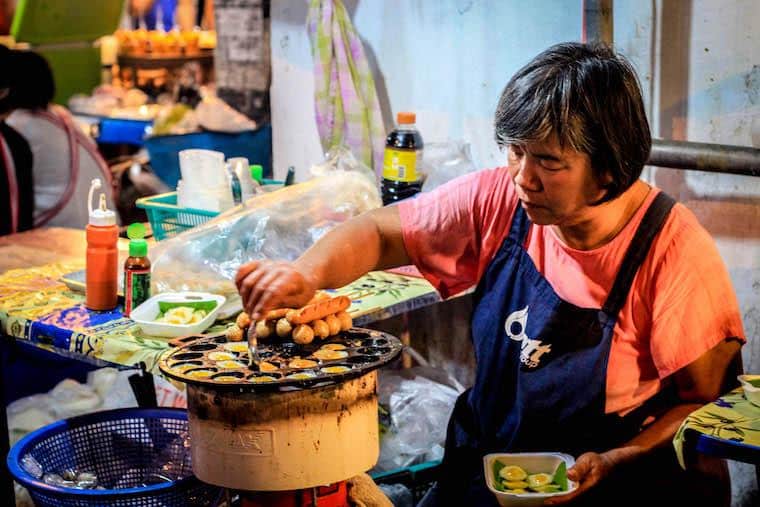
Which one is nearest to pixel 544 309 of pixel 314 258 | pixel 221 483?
pixel 314 258

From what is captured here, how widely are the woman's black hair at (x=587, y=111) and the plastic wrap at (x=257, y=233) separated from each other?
54.9 inches

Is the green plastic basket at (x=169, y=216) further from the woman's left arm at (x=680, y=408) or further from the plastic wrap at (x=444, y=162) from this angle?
the woman's left arm at (x=680, y=408)

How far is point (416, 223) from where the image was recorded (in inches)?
109

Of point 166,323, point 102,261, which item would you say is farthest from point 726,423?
point 102,261

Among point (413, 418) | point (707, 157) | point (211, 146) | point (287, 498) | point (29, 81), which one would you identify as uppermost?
point (29, 81)

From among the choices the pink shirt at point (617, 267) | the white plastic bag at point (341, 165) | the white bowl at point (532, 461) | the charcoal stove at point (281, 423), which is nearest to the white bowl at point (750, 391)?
the pink shirt at point (617, 267)

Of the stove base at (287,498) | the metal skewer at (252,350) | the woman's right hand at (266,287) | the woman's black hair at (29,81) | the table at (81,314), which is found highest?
the woman's black hair at (29,81)

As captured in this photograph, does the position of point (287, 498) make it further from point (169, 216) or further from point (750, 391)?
point (169, 216)

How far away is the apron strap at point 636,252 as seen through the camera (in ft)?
8.07

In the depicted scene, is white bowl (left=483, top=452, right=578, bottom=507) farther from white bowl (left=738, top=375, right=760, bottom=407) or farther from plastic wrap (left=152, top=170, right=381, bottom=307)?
plastic wrap (left=152, top=170, right=381, bottom=307)

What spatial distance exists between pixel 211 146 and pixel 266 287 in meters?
3.98

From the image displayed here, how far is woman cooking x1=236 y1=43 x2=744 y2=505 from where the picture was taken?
2328 mm

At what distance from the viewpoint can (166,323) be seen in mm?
3098

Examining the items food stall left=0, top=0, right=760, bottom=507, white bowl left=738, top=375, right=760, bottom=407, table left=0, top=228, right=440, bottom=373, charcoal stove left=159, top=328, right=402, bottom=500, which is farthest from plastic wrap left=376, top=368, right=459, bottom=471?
white bowl left=738, top=375, right=760, bottom=407
